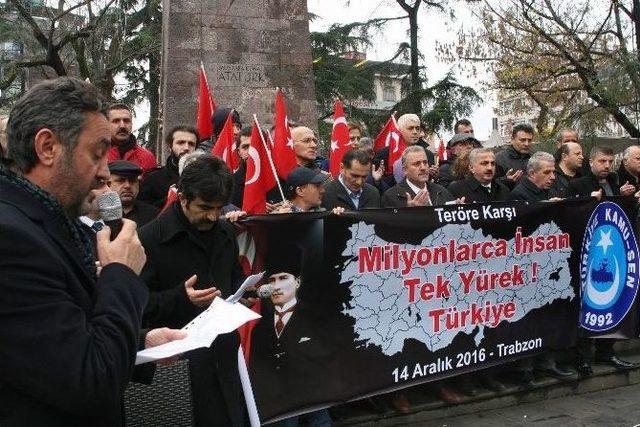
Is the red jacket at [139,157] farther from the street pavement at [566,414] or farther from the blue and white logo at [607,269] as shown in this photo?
the blue and white logo at [607,269]

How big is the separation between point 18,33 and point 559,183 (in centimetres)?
1893

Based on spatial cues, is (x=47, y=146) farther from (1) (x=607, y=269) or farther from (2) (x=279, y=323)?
(1) (x=607, y=269)

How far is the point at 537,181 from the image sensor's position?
6.07 m

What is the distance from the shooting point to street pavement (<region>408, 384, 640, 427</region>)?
5.06m

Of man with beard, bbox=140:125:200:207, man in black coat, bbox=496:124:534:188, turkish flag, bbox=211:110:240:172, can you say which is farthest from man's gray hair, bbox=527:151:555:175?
man with beard, bbox=140:125:200:207

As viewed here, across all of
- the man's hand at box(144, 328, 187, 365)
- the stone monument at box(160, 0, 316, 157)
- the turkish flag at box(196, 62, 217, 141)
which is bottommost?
the man's hand at box(144, 328, 187, 365)

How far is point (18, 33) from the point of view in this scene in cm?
2059

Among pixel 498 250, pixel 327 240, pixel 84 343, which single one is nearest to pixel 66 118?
pixel 84 343

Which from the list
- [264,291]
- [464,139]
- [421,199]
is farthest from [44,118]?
[464,139]

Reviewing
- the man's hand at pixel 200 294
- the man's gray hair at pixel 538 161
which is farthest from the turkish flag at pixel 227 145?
the man's hand at pixel 200 294

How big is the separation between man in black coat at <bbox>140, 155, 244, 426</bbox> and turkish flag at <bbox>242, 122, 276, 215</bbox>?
1709 mm

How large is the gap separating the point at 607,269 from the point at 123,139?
4.36 m

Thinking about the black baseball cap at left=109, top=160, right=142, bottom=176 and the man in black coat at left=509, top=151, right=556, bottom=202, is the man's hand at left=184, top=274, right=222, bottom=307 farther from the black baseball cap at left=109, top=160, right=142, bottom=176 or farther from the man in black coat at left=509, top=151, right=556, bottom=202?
the man in black coat at left=509, top=151, right=556, bottom=202

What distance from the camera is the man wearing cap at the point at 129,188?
4105 mm
